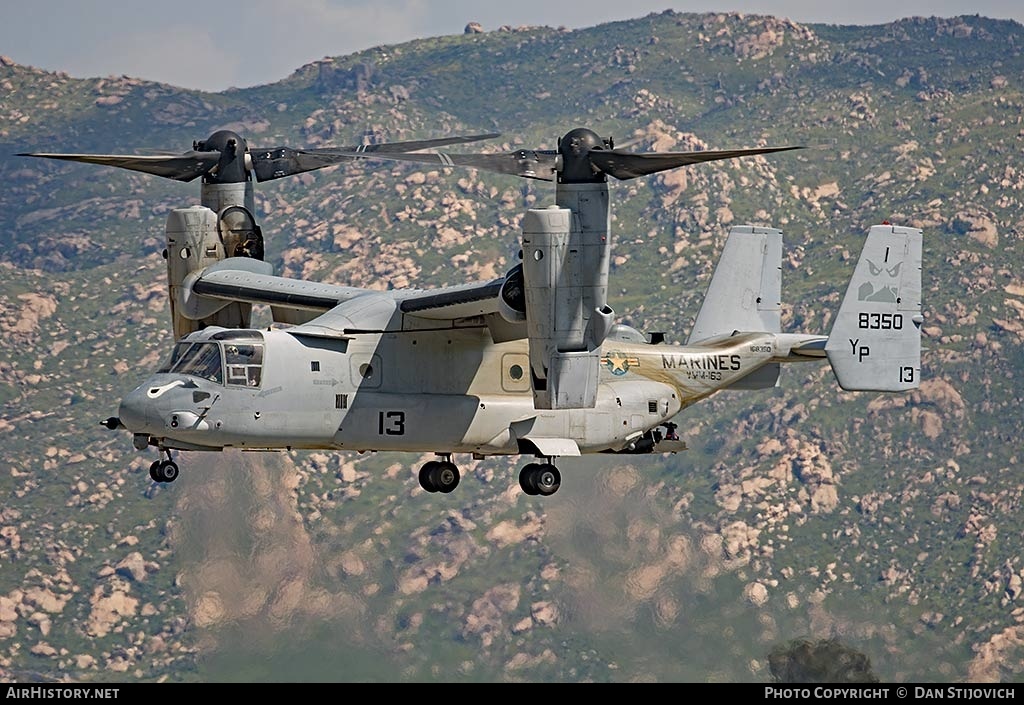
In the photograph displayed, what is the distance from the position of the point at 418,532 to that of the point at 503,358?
101197 mm

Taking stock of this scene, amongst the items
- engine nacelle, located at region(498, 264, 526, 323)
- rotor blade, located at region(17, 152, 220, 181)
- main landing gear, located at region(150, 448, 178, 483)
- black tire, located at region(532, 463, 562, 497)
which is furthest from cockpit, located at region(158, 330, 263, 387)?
rotor blade, located at region(17, 152, 220, 181)

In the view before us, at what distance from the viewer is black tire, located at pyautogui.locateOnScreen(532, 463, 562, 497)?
42.9 metres

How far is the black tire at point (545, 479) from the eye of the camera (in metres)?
42.9

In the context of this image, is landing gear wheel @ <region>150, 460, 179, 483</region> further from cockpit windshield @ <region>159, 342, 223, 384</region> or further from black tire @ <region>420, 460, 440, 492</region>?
black tire @ <region>420, 460, 440, 492</region>

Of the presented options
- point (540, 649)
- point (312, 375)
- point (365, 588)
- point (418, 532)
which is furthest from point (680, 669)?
point (418, 532)

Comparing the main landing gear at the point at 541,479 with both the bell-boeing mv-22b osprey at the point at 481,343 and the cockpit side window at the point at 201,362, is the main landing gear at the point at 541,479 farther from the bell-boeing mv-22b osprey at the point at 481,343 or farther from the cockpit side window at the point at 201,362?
the cockpit side window at the point at 201,362

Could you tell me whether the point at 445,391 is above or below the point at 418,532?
above

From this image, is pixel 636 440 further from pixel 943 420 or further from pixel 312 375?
pixel 943 420

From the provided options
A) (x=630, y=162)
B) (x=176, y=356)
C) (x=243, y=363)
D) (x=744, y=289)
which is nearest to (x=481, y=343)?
(x=243, y=363)

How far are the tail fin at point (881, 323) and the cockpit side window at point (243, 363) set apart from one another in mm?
13889

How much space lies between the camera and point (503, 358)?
44.1 metres

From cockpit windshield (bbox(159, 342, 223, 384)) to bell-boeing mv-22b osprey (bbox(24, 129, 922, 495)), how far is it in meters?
0.03

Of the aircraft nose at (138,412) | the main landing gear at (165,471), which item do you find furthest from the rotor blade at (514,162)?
the main landing gear at (165,471)
